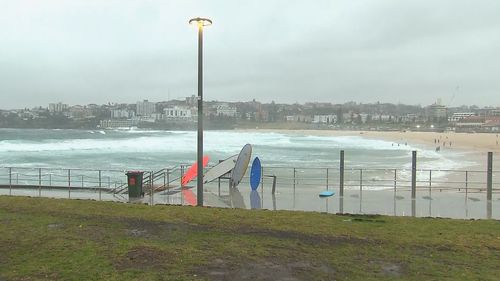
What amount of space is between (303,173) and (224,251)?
18.5 metres

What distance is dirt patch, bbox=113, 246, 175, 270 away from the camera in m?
6.06

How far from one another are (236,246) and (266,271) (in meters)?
1.26

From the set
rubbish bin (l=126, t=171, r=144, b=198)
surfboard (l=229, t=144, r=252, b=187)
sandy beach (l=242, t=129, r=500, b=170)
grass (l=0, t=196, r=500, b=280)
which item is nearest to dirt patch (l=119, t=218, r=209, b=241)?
grass (l=0, t=196, r=500, b=280)

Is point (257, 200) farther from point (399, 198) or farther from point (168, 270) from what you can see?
point (168, 270)

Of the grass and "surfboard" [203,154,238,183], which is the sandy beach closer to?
"surfboard" [203,154,238,183]

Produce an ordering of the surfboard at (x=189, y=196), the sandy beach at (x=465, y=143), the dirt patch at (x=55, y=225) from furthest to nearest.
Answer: the sandy beach at (x=465, y=143)
the surfboard at (x=189, y=196)
the dirt patch at (x=55, y=225)

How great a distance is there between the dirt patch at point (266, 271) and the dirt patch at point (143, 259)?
642mm

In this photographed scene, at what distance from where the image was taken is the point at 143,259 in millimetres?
6387

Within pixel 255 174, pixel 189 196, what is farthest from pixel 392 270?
pixel 255 174

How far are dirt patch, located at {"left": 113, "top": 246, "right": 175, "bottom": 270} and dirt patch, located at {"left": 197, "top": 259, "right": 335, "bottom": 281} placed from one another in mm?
642

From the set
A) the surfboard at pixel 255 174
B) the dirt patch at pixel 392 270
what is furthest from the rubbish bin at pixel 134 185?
the dirt patch at pixel 392 270

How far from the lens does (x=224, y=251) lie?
6875mm

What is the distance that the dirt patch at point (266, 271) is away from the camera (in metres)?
5.74

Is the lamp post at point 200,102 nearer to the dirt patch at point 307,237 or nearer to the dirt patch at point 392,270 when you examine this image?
the dirt patch at point 307,237
